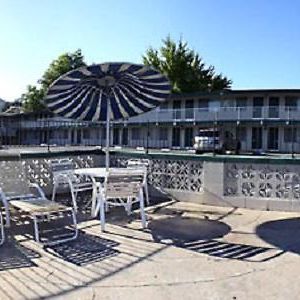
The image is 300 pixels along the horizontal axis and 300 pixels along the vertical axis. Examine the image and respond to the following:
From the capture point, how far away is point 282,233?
19.8 ft

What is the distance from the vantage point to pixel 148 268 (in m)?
4.41

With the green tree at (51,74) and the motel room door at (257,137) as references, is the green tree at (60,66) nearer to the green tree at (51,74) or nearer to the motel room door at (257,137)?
the green tree at (51,74)

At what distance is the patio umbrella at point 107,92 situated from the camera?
265 inches

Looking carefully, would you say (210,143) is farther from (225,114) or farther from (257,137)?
(257,137)

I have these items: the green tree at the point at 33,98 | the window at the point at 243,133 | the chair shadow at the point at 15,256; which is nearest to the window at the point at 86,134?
the window at the point at 243,133

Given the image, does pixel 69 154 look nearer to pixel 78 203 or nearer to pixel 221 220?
pixel 78 203

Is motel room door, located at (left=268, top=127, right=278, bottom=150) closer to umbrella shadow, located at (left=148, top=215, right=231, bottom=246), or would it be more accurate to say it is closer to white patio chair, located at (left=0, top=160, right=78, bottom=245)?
umbrella shadow, located at (left=148, top=215, right=231, bottom=246)

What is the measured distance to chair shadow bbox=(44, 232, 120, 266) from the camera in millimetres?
4668

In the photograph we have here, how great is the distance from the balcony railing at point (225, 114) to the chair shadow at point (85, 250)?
27.0 meters

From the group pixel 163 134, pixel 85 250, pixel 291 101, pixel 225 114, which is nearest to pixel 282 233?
pixel 85 250

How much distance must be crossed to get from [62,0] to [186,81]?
3952 centimetres

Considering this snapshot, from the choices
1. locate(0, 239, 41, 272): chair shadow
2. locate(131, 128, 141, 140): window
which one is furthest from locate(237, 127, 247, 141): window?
locate(0, 239, 41, 272): chair shadow

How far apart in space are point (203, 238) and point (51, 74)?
5123 cm

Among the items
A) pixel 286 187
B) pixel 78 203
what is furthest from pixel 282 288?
pixel 78 203
